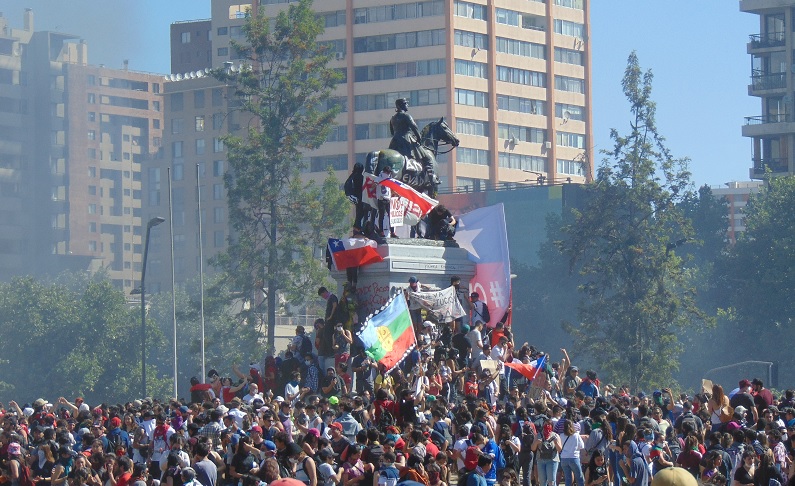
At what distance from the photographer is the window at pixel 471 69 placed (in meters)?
115

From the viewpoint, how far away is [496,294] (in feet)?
110

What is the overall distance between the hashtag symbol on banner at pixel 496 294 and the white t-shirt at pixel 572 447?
38.1 feet

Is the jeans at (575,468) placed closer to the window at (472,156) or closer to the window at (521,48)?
the window at (472,156)

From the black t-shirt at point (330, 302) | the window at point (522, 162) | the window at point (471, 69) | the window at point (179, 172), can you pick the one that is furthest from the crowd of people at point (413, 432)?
the window at point (179, 172)

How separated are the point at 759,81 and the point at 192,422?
93.9 meters

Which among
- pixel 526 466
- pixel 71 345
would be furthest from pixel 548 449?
pixel 71 345

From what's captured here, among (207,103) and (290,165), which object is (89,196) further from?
(290,165)

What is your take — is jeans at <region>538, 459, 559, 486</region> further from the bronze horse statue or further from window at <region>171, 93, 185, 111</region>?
window at <region>171, 93, 185, 111</region>

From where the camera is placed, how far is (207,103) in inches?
5522

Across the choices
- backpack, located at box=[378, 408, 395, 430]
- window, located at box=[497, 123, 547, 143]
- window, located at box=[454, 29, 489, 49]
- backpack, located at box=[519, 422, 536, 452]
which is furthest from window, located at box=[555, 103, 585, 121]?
backpack, located at box=[378, 408, 395, 430]

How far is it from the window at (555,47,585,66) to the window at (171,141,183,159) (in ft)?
122

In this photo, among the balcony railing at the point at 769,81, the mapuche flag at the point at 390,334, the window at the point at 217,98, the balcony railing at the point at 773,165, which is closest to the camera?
the mapuche flag at the point at 390,334

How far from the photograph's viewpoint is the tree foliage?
89562 mm

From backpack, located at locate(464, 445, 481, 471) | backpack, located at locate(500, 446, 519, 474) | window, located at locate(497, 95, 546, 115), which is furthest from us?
window, located at locate(497, 95, 546, 115)
